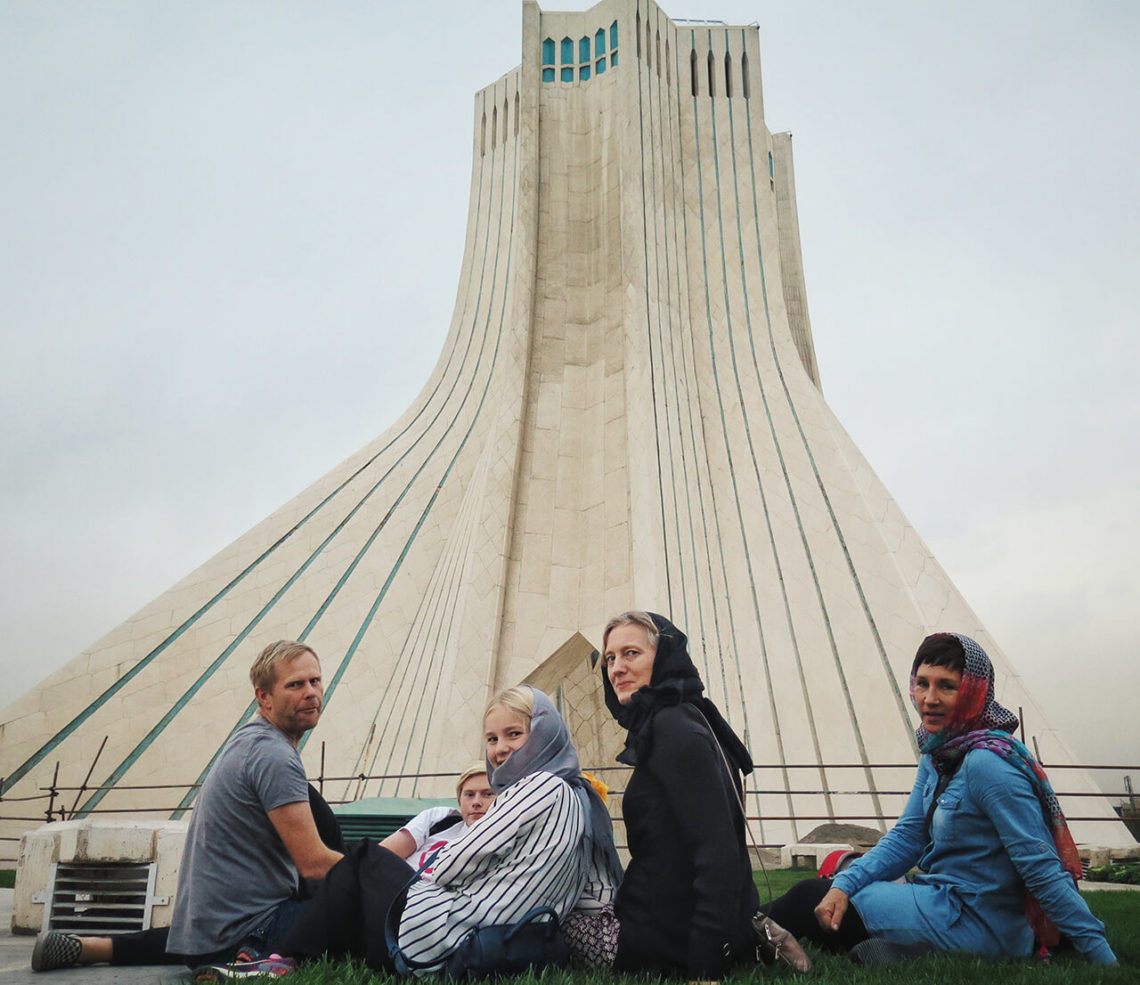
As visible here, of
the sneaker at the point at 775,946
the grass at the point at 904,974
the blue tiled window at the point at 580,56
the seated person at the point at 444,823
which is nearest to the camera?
the grass at the point at 904,974

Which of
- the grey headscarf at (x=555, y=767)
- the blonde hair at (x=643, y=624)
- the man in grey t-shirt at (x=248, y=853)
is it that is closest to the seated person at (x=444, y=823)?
the man in grey t-shirt at (x=248, y=853)

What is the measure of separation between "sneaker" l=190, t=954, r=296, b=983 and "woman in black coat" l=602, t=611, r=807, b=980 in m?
0.71

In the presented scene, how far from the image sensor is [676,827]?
1938mm

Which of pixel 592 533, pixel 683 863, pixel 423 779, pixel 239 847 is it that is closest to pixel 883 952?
pixel 683 863

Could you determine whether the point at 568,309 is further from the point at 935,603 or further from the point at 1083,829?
the point at 1083,829

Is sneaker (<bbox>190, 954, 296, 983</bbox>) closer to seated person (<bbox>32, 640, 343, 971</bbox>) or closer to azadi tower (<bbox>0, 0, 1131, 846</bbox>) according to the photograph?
seated person (<bbox>32, 640, 343, 971</bbox>)

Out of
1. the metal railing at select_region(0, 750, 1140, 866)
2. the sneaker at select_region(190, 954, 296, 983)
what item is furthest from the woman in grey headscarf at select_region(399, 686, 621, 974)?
the metal railing at select_region(0, 750, 1140, 866)

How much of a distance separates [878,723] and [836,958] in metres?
5.31

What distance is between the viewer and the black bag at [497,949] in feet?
6.07

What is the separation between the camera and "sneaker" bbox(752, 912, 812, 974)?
199 centimetres

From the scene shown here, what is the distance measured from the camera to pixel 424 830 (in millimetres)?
2643

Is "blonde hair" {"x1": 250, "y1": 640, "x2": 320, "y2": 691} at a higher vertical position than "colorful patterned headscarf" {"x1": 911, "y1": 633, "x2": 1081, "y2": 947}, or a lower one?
higher

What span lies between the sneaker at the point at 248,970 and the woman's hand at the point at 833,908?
128 centimetres

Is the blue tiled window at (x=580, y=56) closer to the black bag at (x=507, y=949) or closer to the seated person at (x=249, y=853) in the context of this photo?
the seated person at (x=249, y=853)
